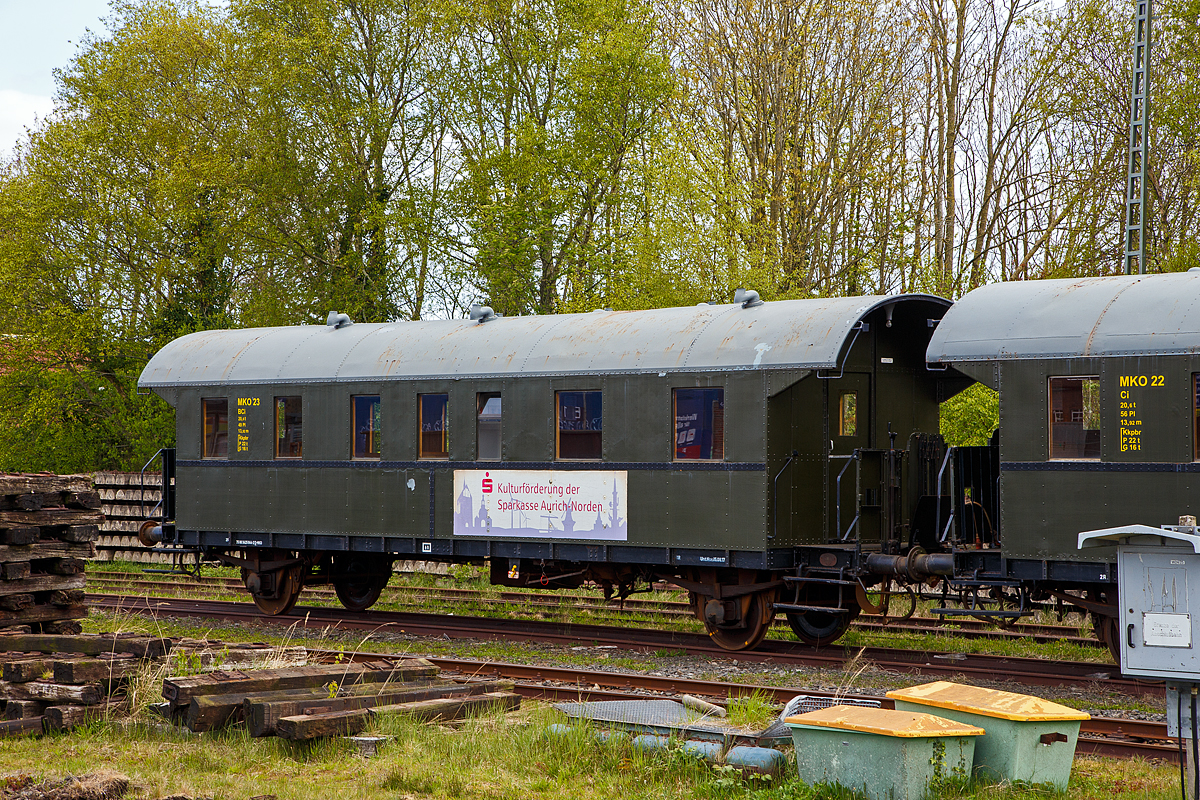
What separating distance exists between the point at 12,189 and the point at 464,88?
10978 mm

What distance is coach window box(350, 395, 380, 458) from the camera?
49.7ft

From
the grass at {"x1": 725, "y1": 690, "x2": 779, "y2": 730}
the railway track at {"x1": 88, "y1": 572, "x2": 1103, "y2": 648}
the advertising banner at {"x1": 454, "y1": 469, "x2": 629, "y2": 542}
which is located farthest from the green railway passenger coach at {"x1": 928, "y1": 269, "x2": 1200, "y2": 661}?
the advertising banner at {"x1": 454, "y1": 469, "x2": 629, "y2": 542}

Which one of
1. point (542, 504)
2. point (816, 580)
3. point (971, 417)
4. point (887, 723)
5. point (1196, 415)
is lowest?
point (887, 723)

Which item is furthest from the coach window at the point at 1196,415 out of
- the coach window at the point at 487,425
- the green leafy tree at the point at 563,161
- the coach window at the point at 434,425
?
the green leafy tree at the point at 563,161

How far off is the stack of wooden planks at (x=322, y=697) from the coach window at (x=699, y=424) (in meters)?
3.84

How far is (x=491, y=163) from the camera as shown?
26.5 m

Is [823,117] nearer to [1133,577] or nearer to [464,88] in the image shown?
[464,88]

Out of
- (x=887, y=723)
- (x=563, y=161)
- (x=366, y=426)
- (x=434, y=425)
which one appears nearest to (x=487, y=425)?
(x=434, y=425)

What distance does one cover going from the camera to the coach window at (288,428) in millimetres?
15719

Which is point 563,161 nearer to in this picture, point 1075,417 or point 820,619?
point 820,619

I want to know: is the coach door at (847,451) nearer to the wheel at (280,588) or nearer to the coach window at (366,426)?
the coach window at (366,426)

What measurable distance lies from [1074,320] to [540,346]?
19.7 ft

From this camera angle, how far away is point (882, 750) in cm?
668

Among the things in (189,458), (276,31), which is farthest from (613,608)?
(276,31)
